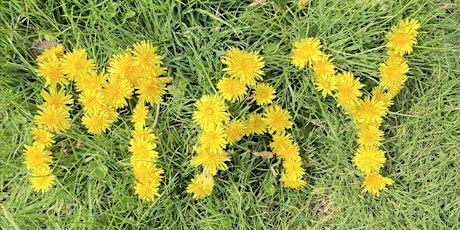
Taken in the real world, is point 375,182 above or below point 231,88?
below

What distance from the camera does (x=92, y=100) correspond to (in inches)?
59.3

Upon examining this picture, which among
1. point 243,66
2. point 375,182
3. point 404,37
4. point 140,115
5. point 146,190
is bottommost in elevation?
point 146,190

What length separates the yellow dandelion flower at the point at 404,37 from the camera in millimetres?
1557

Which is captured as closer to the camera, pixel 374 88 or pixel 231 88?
pixel 231 88

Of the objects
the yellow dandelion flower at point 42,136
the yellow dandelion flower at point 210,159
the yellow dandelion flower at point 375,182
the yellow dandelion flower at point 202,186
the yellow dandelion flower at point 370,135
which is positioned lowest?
the yellow dandelion flower at point 202,186

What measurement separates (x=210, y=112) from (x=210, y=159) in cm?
16

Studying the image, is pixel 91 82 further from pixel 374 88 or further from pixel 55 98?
pixel 374 88

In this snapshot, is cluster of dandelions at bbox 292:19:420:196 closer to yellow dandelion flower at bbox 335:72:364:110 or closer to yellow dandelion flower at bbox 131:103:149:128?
yellow dandelion flower at bbox 335:72:364:110

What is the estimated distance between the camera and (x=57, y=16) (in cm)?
165

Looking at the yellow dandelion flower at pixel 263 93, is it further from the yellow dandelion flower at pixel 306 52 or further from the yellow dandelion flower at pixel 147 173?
the yellow dandelion flower at pixel 147 173

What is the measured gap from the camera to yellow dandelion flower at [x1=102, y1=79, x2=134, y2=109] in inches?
59.4

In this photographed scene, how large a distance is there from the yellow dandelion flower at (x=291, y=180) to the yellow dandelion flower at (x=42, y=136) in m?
0.83

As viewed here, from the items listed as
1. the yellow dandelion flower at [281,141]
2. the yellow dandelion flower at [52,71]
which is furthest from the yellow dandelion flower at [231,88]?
the yellow dandelion flower at [52,71]

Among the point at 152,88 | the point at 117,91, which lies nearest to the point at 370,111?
the point at 152,88
